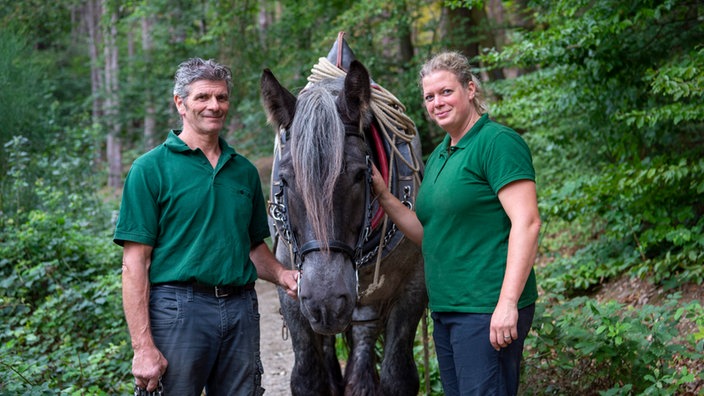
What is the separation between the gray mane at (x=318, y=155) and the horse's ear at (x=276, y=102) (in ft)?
0.26

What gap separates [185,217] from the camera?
2.63 metres

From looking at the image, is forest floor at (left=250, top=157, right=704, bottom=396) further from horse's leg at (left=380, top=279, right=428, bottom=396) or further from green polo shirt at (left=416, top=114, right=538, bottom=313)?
green polo shirt at (left=416, top=114, right=538, bottom=313)

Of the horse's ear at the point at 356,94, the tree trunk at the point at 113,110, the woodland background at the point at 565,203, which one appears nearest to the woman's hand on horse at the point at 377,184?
the horse's ear at the point at 356,94

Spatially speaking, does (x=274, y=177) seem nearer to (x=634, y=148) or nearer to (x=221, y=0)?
(x=634, y=148)

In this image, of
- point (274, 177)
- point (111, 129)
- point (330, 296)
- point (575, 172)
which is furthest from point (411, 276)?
point (111, 129)

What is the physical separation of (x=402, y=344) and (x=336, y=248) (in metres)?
1.20

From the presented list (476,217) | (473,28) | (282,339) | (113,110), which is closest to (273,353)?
(282,339)

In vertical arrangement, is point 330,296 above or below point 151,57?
below

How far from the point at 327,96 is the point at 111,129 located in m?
15.2

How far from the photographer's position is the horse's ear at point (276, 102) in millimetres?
2873

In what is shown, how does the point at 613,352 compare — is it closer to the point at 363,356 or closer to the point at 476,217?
the point at 363,356

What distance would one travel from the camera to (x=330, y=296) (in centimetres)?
250

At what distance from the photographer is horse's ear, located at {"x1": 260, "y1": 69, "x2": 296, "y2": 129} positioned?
287cm

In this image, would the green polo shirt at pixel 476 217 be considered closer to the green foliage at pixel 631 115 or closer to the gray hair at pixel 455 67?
the gray hair at pixel 455 67
